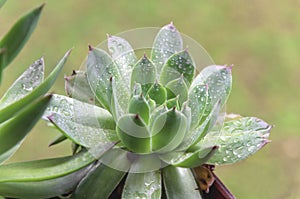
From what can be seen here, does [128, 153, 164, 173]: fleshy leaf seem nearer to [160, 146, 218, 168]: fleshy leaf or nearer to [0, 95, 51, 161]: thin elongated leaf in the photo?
[160, 146, 218, 168]: fleshy leaf

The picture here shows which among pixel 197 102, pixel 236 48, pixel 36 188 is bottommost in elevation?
pixel 36 188

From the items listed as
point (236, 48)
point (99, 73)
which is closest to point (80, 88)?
point (99, 73)

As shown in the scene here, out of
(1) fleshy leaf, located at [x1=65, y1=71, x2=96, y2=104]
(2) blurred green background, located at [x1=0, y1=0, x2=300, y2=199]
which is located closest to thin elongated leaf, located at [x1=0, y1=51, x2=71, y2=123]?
(1) fleshy leaf, located at [x1=65, y1=71, x2=96, y2=104]

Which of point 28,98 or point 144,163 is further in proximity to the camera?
point 144,163

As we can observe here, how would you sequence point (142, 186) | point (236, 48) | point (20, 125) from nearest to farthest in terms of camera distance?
1. point (20, 125)
2. point (142, 186)
3. point (236, 48)

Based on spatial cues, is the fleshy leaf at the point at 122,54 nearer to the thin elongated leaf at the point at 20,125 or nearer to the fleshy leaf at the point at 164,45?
the fleshy leaf at the point at 164,45

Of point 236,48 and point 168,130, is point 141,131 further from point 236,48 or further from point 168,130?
point 236,48

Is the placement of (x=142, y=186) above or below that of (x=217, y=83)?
below
